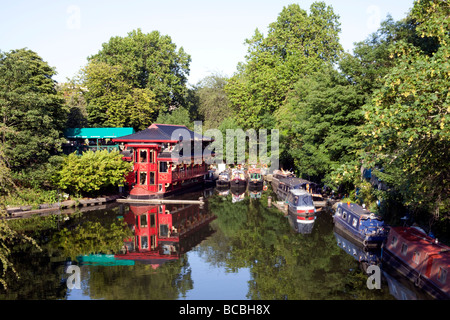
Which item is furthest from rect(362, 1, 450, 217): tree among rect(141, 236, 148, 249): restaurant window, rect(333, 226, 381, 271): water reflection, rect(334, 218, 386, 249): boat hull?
rect(141, 236, 148, 249): restaurant window

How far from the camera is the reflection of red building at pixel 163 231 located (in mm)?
27211

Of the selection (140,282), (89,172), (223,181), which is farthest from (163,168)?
(140,282)

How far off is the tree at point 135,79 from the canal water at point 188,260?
34410 millimetres

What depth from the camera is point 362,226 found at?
28172mm

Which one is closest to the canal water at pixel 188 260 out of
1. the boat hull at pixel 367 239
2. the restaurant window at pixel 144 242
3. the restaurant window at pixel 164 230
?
the restaurant window at pixel 164 230

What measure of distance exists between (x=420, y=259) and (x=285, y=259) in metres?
8.63

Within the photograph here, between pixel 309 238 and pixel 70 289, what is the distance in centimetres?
1800

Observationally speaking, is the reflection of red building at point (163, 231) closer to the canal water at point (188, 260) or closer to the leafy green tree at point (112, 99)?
the canal water at point (188, 260)

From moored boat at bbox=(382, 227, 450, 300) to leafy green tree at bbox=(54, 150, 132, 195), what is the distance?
30449 millimetres

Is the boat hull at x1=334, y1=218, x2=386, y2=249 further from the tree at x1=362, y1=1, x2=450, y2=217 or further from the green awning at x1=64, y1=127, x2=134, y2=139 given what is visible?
the green awning at x1=64, y1=127, x2=134, y2=139

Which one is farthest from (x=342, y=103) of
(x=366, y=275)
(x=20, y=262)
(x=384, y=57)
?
(x=20, y=262)

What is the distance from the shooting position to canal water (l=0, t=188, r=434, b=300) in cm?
2030
